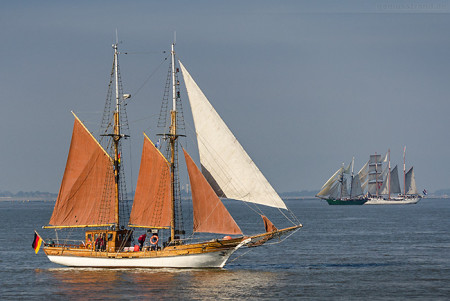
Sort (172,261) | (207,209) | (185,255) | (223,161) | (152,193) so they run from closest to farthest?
(223,161), (207,209), (185,255), (172,261), (152,193)

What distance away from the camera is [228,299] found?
1727 inches

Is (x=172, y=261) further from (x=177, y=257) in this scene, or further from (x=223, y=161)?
(x=223, y=161)

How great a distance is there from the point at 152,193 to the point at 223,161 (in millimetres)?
6765

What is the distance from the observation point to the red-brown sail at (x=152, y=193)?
54938mm

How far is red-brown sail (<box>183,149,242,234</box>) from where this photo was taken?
52281 mm

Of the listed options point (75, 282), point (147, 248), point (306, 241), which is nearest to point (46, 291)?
point (75, 282)

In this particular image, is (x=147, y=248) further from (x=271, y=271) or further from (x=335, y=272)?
(x=335, y=272)

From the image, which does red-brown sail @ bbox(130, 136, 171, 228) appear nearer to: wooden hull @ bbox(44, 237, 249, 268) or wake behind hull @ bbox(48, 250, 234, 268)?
wooden hull @ bbox(44, 237, 249, 268)

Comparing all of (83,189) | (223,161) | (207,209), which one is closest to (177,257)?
(207,209)

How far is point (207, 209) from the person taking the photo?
52625 millimetres

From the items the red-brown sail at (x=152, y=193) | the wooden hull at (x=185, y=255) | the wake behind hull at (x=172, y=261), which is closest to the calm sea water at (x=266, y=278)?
the wake behind hull at (x=172, y=261)

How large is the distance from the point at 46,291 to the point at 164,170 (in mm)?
12068

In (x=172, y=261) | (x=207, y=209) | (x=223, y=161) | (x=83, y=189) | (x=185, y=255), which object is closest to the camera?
(x=223, y=161)

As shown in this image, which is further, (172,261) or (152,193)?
(152,193)
